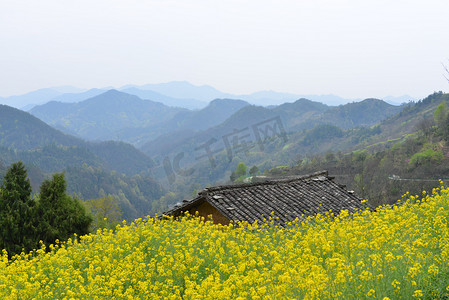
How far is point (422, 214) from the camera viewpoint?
350 inches

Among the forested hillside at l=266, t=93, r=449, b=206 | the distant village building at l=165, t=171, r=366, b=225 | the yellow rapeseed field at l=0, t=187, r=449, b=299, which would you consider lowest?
the forested hillside at l=266, t=93, r=449, b=206

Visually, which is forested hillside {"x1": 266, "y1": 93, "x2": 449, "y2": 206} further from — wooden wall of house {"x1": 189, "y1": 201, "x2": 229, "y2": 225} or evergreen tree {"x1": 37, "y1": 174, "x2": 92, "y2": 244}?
wooden wall of house {"x1": 189, "y1": 201, "x2": 229, "y2": 225}

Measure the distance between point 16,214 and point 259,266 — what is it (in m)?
15.5

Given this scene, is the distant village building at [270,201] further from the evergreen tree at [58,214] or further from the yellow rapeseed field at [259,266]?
the evergreen tree at [58,214]

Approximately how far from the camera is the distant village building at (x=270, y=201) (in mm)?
14234

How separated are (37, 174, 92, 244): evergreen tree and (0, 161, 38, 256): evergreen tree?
0.50 metres

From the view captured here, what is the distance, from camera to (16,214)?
19.2 meters

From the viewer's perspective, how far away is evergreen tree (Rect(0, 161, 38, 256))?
733 inches

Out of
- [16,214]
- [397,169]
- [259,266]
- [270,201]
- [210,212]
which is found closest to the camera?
[259,266]

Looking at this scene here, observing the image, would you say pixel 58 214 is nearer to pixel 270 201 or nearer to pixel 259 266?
pixel 270 201

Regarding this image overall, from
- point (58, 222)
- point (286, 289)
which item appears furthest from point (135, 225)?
point (58, 222)

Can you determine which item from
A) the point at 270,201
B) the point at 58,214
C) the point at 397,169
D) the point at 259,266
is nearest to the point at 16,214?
the point at 58,214

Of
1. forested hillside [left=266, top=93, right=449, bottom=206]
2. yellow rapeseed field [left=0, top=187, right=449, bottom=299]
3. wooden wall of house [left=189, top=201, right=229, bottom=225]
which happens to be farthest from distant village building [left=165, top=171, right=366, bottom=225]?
forested hillside [left=266, top=93, right=449, bottom=206]

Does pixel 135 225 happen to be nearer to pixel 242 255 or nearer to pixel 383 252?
pixel 242 255
